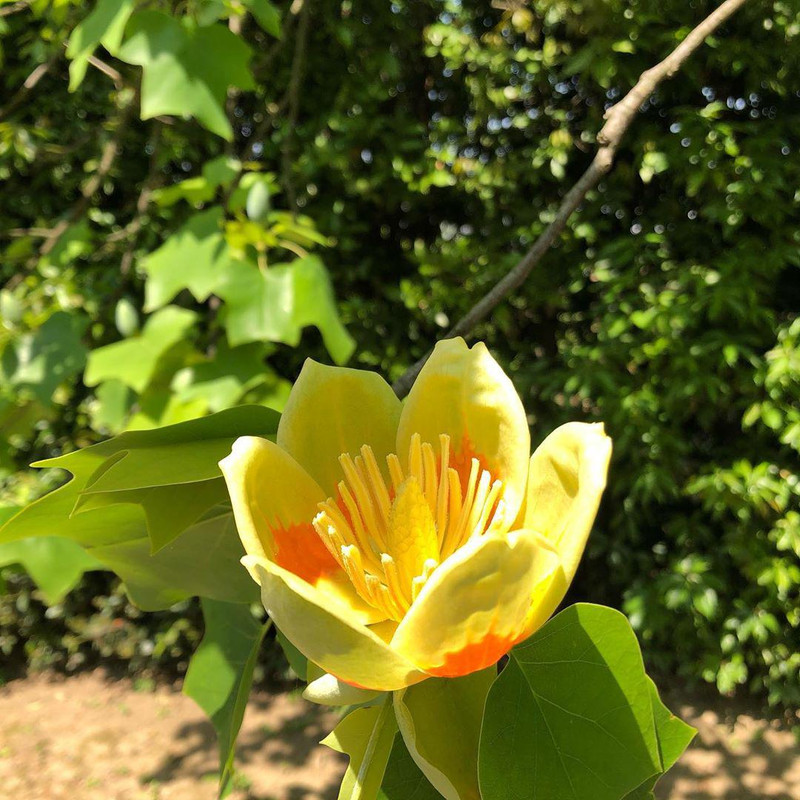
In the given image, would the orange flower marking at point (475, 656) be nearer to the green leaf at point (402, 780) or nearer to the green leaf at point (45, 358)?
the green leaf at point (402, 780)

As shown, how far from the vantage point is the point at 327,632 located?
35 centimetres

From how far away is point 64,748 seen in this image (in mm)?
3332

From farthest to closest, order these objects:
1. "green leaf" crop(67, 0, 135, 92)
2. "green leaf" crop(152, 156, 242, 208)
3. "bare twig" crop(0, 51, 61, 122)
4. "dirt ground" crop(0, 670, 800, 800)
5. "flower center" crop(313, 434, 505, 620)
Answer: "dirt ground" crop(0, 670, 800, 800), "bare twig" crop(0, 51, 61, 122), "green leaf" crop(152, 156, 242, 208), "green leaf" crop(67, 0, 135, 92), "flower center" crop(313, 434, 505, 620)

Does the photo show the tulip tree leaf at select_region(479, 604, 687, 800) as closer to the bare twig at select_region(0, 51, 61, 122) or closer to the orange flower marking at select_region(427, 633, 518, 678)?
the orange flower marking at select_region(427, 633, 518, 678)

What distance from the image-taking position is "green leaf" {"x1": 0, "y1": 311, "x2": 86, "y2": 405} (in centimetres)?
162

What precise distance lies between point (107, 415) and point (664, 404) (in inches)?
78.3

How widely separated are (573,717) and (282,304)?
117cm

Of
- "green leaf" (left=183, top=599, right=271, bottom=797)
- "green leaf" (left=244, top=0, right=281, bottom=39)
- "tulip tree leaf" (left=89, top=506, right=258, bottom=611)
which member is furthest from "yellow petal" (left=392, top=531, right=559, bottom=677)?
"green leaf" (left=244, top=0, right=281, bottom=39)

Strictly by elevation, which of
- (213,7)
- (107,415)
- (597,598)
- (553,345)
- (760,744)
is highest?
(213,7)

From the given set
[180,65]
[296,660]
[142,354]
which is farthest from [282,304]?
[296,660]

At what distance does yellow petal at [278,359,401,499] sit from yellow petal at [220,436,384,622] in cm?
2

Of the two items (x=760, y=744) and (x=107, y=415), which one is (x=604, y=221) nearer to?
(x=107, y=415)

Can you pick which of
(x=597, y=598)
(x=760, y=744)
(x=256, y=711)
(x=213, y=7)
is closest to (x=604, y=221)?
(x=597, y=598)

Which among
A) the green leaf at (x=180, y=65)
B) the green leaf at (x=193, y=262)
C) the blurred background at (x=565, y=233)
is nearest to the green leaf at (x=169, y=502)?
the green leaf at (x=180, y=65)
